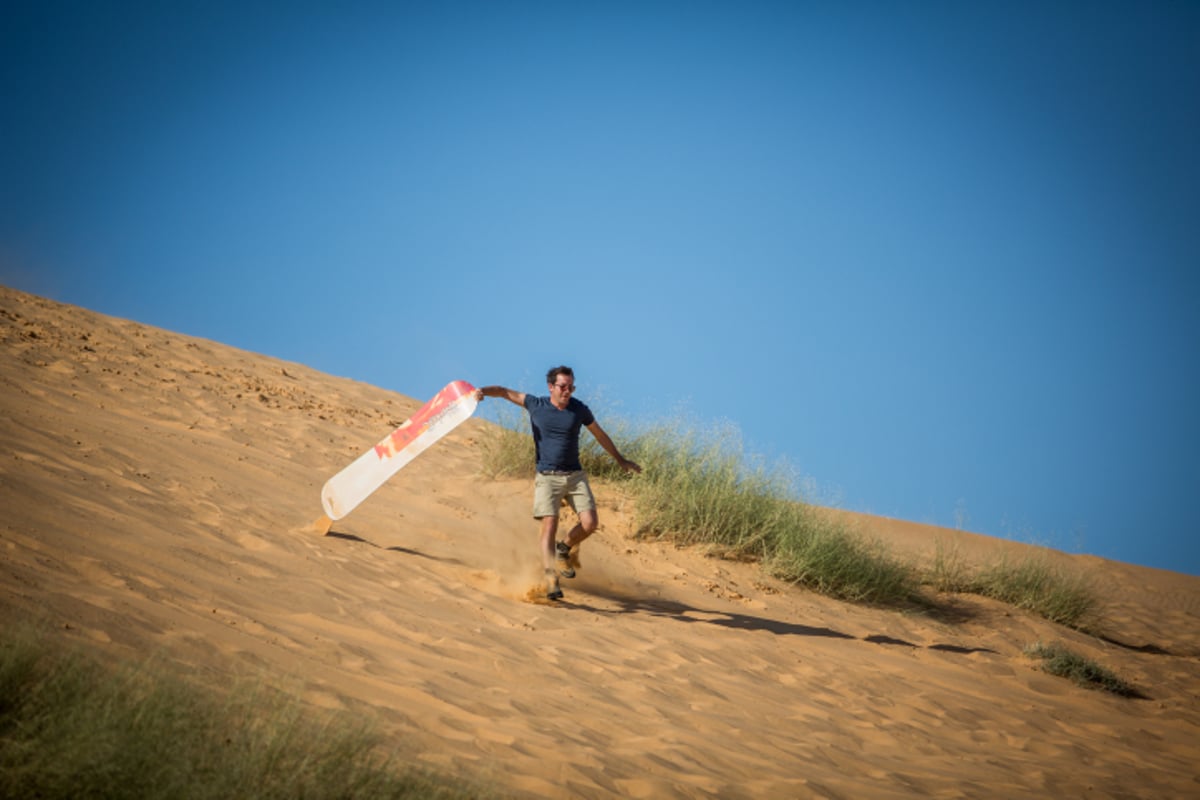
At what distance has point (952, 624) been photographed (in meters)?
10.4

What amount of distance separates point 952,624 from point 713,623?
445cm

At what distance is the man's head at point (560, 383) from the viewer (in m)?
7.34

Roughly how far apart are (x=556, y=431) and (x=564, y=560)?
120 cm

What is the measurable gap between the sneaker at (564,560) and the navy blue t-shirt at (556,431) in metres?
0.72

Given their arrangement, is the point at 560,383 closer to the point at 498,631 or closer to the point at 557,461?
the point at 557,461

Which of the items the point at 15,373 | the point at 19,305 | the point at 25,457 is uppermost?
the point at 19,305

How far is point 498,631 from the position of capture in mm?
5816

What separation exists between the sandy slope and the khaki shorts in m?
0.80

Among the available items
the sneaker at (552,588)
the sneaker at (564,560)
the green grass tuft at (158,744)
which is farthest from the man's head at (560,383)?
the green grass tuft at (158,744)

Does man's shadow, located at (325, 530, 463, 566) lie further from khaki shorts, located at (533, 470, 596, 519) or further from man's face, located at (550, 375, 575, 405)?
man's face, located at (550, 375, 575, 405)

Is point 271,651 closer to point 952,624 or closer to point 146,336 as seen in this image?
point 952,624

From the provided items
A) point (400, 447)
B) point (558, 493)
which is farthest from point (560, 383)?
point (400, 447)

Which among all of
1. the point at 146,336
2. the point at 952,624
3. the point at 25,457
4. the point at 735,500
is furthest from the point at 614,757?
the point at 146,336

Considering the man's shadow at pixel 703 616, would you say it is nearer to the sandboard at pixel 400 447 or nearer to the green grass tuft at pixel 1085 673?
the green grass tuft at pixel 1085 673
